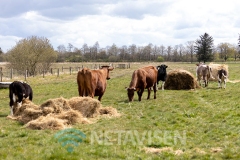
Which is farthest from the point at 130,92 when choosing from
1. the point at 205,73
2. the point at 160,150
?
the point at 205,73

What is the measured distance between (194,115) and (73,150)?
19.2ft

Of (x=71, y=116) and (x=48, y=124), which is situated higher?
(x=71, y=116)

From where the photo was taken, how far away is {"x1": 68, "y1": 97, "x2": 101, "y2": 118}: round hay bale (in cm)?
1028

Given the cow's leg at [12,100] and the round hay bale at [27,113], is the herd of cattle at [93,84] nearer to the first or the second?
the cow's leg at [12,100]

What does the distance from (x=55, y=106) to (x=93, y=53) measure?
9759cm

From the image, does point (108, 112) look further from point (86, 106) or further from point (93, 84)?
point (93, 84)

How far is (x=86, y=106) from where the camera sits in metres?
10.4

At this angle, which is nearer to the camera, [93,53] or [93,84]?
[93,84]

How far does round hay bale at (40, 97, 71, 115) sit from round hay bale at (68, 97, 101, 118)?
0.98 ft

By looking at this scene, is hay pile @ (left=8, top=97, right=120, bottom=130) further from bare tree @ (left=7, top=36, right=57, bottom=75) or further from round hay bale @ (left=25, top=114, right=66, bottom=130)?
bare tree @ (left=7, top=36, right=57, bottom=75)

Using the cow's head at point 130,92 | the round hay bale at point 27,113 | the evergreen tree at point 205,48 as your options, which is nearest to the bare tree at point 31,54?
the cow's head at point 130,92

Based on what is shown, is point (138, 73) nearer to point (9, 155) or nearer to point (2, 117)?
point (2, 117)

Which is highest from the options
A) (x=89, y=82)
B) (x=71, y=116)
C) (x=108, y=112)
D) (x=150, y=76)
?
(x=150, y=76)

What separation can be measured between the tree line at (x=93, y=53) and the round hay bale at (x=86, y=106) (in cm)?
2943
